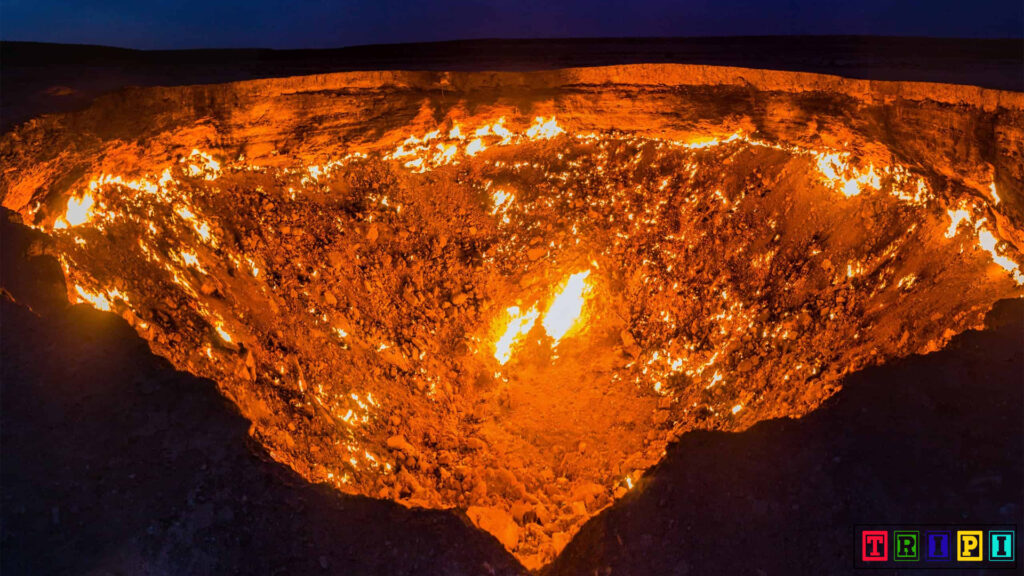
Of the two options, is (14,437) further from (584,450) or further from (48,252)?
(584,450)

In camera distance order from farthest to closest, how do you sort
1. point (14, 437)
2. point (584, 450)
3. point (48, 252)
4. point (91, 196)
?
1. point (584, 450)
2. point (91, 196)
3. point (48, 252)
4. point (14, 437)

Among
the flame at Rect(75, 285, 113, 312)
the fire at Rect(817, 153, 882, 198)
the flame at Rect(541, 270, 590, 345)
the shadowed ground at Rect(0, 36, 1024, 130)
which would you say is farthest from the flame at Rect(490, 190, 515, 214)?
the flame at Rect(75, 285, 113, 312)

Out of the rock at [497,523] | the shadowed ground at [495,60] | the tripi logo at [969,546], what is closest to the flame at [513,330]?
the rock at [497,523]

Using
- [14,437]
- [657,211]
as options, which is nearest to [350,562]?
[14,437]

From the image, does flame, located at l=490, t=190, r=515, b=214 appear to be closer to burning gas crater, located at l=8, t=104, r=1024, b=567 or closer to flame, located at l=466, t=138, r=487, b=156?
burning gas crater, located at l=8, t=104, r=1024, b=567

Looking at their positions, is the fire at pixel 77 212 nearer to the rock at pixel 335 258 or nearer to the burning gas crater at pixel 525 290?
the burning gas crater at pixel 525 290
